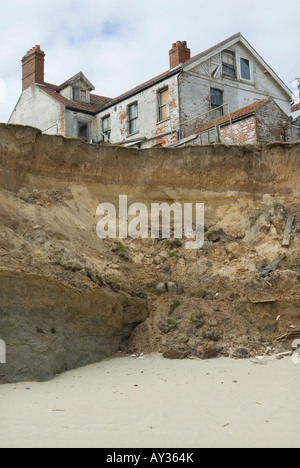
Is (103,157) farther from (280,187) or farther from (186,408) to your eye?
(186,408)

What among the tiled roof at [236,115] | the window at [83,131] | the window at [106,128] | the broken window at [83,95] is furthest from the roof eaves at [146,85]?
the tiled roof at [236,115]

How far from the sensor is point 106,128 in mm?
26859

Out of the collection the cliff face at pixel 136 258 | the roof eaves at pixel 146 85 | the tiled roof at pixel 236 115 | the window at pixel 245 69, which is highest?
the window at pixel 245 69

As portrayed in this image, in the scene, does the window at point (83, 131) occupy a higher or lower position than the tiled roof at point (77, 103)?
lower

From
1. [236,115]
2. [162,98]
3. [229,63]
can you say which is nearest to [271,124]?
[236,115]

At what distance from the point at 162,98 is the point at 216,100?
2789mm

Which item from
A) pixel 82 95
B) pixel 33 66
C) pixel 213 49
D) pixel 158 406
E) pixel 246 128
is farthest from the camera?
pixel 82 95

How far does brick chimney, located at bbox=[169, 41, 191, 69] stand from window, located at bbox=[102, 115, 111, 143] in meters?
4.33

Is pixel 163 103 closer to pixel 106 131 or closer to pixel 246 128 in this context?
pixel 106 131

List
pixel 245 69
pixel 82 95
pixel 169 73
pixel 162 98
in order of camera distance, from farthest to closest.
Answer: pixel 82 95, pixel 245 69, pixel 162 98, pixel 169 73

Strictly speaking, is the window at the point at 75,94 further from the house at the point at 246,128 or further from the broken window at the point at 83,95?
the house at the point at 246,128

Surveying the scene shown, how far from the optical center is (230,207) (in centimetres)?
1559

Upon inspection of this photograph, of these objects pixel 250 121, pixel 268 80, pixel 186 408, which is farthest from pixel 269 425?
pixel 268 80

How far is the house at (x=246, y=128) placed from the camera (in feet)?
69.6
